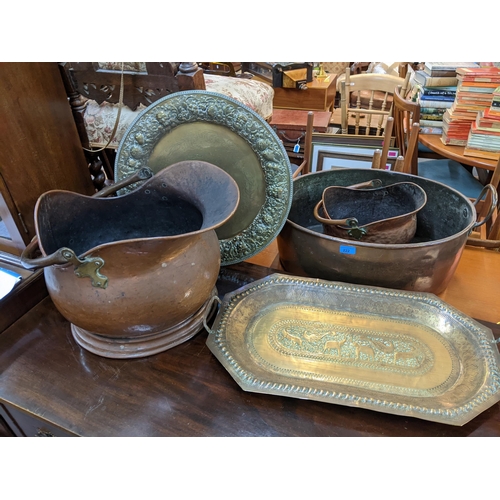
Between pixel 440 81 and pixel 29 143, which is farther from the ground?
pixel 29 143

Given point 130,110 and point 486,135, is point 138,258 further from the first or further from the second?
point 486,135

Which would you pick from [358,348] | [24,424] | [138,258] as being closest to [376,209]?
[358,348]

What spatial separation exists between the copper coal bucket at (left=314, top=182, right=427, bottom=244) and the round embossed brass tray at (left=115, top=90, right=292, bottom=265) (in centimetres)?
13

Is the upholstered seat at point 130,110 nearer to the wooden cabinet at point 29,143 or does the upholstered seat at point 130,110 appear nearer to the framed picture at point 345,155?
the wooden cabinet at point 29,143

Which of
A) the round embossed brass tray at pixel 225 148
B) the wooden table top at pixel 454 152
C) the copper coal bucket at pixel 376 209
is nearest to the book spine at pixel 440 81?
the wooden table top at pixel 454 152

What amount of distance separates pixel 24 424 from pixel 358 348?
0.68 meters

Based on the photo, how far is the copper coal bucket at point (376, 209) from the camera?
853 millimetres

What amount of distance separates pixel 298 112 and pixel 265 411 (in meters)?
2.31

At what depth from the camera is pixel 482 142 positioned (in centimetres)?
161

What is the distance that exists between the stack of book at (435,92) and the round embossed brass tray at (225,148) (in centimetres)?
134

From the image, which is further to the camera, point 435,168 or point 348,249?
point 435,168

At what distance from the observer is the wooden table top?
60.5 inches

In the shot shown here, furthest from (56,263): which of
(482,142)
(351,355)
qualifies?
(482,142)

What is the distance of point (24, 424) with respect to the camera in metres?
0.78
